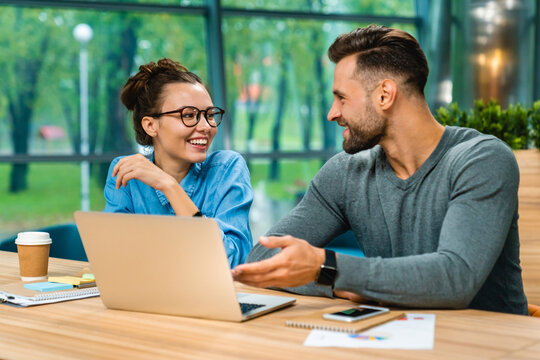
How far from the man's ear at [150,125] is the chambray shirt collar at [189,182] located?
0.63 ft

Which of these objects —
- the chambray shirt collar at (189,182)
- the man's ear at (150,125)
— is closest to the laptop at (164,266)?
the chambray shirt collar at (189,182)

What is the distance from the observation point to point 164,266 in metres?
1.42

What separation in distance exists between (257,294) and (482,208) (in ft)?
1.88

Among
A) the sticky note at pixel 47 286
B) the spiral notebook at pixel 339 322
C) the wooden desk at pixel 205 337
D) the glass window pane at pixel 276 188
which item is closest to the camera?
the wooden desk at pixel 205 337

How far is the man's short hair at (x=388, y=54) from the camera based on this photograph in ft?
6.19

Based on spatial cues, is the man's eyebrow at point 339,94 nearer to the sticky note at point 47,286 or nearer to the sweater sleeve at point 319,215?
the sweater sleeve at point 319,215

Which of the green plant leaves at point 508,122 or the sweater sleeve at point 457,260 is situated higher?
the green plant leaves at point 508,122

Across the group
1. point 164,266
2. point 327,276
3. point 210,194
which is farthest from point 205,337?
point 210,194

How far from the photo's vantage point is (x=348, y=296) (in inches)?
63.0

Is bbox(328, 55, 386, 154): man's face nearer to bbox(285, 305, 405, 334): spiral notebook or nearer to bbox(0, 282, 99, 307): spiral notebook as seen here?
bbox(285, 305, 405, 334): spiral notebook

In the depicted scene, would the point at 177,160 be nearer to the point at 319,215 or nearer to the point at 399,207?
the point at 319,215

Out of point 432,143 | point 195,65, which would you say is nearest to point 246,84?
point 195,65

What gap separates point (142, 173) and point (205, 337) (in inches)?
42.1

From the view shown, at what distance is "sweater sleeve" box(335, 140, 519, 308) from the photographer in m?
1.46
